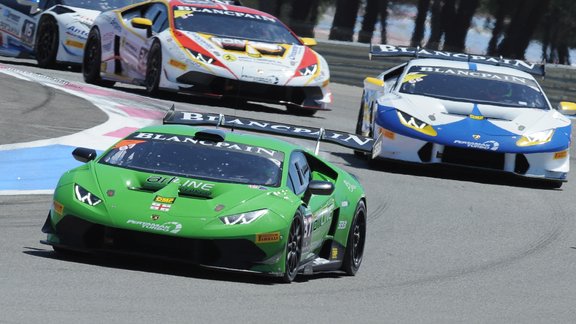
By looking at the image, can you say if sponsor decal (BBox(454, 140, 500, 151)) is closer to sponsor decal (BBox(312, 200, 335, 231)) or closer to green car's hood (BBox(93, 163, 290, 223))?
sponsor decal (BBox(312, 200, 335, 231))

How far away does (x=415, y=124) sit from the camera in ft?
48.4

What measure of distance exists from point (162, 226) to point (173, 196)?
1.02 ft

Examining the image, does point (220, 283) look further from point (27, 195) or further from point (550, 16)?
point (550, 16)

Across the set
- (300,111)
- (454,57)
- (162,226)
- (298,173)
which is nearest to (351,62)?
(300,111)

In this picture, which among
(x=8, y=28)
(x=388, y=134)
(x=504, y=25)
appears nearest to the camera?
(x=388, y=134)

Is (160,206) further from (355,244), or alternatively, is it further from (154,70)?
(154,70)

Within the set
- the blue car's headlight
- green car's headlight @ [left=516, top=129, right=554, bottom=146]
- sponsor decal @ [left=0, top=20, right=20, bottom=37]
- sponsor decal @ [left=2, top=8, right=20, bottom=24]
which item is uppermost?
green car's headlight @ [left=516, top=129, right=554, bottom=146]

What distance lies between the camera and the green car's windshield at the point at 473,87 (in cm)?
1544

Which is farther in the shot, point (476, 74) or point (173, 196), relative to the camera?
point (476, 74)

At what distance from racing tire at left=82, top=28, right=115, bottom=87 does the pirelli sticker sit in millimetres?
11868

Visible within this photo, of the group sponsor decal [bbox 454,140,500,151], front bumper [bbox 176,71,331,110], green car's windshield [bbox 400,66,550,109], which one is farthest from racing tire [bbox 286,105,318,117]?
sponsor decal [bbox 454,140,500,151]

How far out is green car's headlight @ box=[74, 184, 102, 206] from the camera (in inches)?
320

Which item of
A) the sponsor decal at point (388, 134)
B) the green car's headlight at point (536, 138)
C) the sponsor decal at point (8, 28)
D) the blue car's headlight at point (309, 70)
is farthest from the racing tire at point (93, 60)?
the green car's headlight at point (536, 138)

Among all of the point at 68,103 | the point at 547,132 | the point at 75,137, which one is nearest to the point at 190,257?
the point at 75,137
